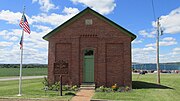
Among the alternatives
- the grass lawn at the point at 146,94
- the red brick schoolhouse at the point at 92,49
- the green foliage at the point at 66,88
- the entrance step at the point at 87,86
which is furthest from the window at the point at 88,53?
the grass lawn at the point at 146,94

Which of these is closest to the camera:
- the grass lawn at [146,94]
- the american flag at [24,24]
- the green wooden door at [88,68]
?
the grass lawn at [146,94]

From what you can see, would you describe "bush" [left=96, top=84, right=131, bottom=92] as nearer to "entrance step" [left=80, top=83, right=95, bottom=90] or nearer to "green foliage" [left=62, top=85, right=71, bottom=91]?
"entrance step" [left=80, top=83, right=95, bottom=90]

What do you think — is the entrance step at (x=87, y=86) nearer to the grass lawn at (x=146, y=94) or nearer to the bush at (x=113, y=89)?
the bush at (x=113, y=89)

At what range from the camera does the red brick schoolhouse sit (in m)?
19.9

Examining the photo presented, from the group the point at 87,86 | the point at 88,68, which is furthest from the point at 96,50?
the point at 87,86

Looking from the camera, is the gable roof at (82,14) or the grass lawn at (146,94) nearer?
the grass lawn at (146,94)

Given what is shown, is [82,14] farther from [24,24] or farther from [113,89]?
Result: [113,89]

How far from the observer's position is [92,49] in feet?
66.5

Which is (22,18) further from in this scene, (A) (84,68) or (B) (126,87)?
(B) (126,87)

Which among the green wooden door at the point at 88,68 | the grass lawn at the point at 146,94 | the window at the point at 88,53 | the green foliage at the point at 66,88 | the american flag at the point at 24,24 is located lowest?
the grass lawn at the point at 146,94

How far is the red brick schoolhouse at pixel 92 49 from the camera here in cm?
1986

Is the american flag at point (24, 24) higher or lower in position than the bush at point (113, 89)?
higher

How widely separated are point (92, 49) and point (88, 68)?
1499mm

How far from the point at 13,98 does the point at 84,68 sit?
686 centimetres
